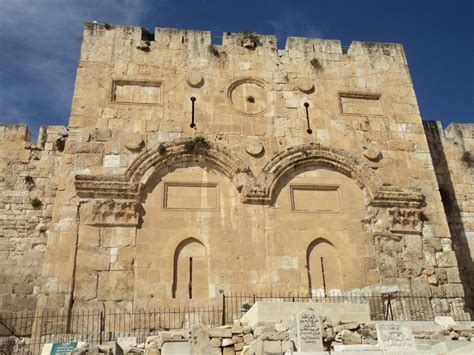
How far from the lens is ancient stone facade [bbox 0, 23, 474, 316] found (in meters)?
11.5

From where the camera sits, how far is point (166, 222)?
11.9 metres

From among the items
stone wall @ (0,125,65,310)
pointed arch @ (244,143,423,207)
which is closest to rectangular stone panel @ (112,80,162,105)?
stone wall @ (0,125,65,310)

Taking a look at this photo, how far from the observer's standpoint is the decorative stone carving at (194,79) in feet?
44.4

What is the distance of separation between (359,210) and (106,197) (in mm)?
5684

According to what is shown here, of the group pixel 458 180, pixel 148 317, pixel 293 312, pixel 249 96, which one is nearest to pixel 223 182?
pixel 249 96

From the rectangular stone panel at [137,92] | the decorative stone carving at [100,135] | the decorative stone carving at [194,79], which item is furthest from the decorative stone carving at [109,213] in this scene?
the decorative stone carving at [194,79]

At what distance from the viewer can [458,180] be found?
15586 mm

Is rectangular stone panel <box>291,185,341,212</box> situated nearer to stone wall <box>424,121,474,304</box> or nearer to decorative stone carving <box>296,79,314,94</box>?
decorative stone carving <box>296,79,314,94</box>

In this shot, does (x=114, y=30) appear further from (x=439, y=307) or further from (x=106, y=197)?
(x=439, y=307)

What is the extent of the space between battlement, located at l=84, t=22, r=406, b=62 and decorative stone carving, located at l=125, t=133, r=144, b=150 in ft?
8.73

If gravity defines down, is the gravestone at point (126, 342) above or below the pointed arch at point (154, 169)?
below

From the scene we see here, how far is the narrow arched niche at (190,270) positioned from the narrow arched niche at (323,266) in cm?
225

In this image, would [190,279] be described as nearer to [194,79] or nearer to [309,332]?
[309,332]

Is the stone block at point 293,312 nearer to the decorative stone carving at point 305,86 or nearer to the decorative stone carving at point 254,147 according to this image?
the decorative stone carving at point 254,147
